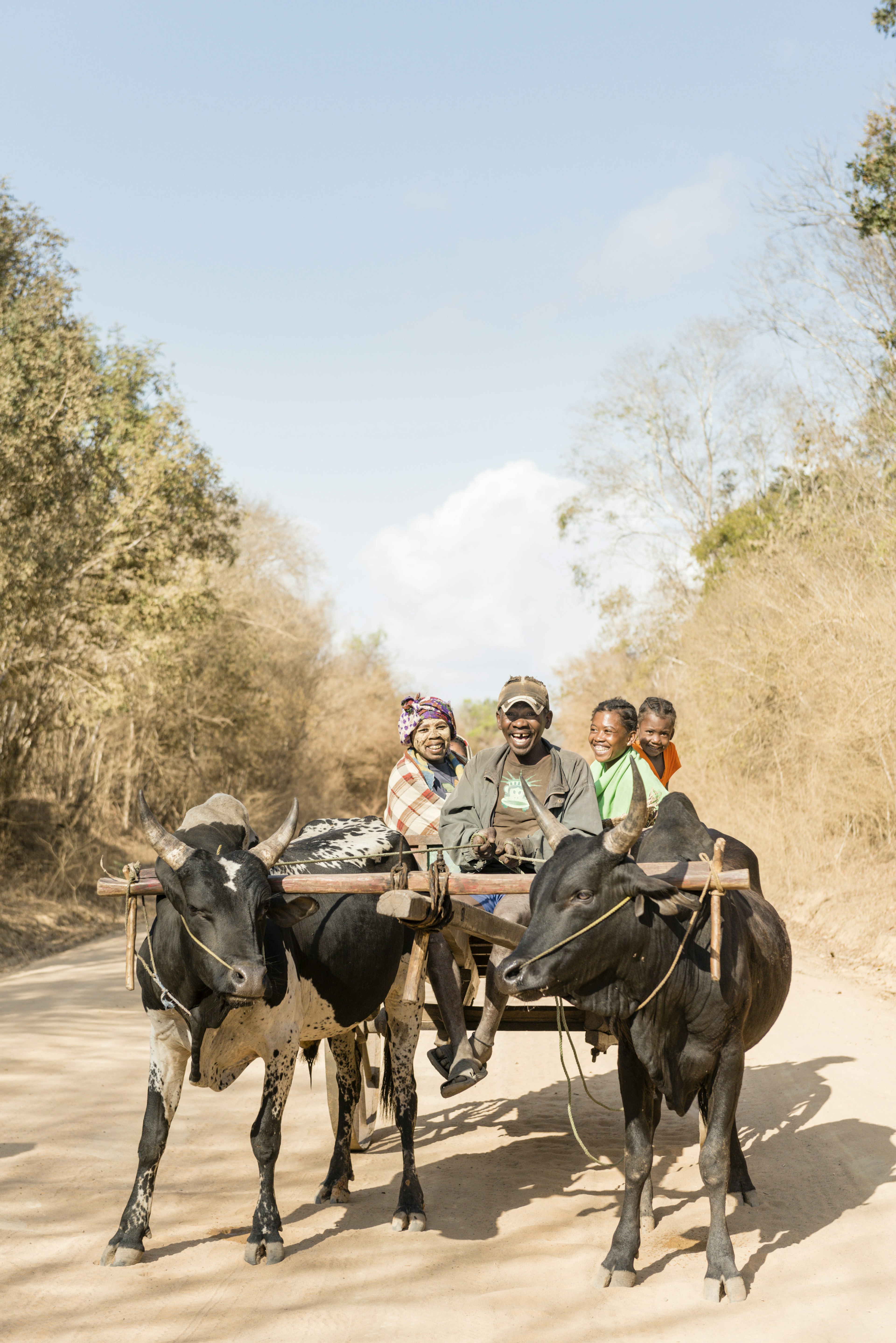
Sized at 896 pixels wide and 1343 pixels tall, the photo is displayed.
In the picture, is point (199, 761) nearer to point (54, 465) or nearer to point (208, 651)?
point (208, 651)

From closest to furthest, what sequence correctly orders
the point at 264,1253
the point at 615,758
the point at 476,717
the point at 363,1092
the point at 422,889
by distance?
the point at 264,1253, the point at 422,889, the point at 363,1092, the point at 615,758, the point at 476,717

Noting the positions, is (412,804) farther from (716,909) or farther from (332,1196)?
(716,909)

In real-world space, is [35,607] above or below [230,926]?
above

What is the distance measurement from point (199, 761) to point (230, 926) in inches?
862

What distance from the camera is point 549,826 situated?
4.45 m

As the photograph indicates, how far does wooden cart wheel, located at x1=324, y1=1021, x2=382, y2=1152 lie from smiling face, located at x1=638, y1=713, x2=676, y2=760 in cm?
241

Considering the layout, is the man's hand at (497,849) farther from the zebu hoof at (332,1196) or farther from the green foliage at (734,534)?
the green foliage at (734,534)

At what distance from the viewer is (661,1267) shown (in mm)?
4480

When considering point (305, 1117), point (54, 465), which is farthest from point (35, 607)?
point (305, 1117)

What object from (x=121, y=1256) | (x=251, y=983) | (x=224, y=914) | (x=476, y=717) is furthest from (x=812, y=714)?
(x=476, y=717)

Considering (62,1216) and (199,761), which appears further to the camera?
(199,761)

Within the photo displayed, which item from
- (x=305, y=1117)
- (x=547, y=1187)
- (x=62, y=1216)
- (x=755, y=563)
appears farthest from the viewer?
(x=755, y=563)

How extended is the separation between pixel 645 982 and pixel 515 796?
5.32 feet

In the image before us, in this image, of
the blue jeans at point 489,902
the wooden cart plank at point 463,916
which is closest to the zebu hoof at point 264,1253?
the wooden cart plank at point 463,916
